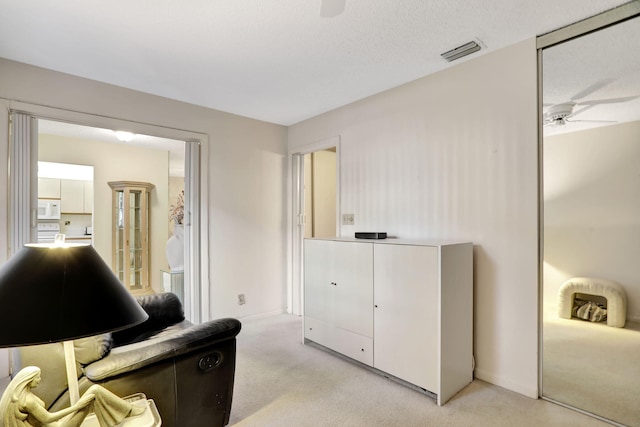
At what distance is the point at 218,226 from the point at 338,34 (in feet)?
7.79

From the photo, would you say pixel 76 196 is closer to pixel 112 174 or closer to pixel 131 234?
pixel 112 174

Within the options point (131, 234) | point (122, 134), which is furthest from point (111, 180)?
point (122, 134)

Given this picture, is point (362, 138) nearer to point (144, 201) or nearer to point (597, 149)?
point (597, 149)

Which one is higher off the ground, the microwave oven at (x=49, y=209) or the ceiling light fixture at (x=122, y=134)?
the ceiling light fixture at (x=122, y=134)

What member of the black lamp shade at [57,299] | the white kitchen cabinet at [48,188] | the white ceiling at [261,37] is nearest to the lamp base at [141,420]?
the black lamp shade at [57,299]

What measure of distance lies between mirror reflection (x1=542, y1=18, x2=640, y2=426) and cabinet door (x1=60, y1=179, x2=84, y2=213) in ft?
21.7

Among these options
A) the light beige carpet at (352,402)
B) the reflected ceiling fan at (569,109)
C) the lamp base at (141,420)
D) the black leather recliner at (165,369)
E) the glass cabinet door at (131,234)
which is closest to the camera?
the lamp base at (141,420)

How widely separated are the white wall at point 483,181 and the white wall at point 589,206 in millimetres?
156

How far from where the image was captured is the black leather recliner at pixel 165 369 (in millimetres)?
1390

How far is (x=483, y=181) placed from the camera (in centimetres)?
244

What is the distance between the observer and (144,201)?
5133 millimetres

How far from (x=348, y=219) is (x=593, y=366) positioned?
230cm

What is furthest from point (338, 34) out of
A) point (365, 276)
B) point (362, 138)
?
point (365, 276)

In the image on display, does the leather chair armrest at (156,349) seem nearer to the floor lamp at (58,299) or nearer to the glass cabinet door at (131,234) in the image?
the floor lamp at (58,299)
